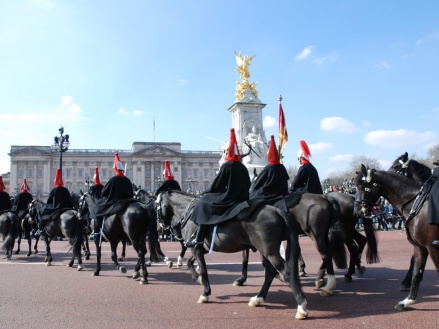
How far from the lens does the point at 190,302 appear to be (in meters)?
7.39

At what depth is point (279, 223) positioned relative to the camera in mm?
6531

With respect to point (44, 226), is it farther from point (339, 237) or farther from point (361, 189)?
point (361, 189)

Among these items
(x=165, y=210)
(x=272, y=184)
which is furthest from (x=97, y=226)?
(x=272, y=184)

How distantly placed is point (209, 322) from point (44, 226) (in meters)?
8.84

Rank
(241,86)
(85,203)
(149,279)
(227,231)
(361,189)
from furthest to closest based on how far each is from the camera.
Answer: (241,86) < (85,203) < (149,279) < (361,189) < (227,231)

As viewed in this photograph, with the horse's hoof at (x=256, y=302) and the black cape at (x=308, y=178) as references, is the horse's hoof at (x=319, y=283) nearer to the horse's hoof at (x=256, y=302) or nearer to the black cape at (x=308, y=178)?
the horse's hoof at (x=256, y=302)

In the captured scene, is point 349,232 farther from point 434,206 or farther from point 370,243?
point 434,206

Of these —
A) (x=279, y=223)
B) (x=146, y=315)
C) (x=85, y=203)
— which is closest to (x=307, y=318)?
(x=279, y=223)

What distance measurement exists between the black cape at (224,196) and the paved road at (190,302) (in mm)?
1531

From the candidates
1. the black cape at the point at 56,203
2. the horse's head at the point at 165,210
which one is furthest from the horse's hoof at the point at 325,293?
the black cape at the point at 56,203

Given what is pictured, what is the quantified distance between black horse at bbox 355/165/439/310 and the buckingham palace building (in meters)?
96.5

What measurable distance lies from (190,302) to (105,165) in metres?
107

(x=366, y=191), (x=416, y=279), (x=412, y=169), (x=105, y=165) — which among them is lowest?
(x=416, y=279)

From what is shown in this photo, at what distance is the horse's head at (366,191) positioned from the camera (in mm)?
7461
